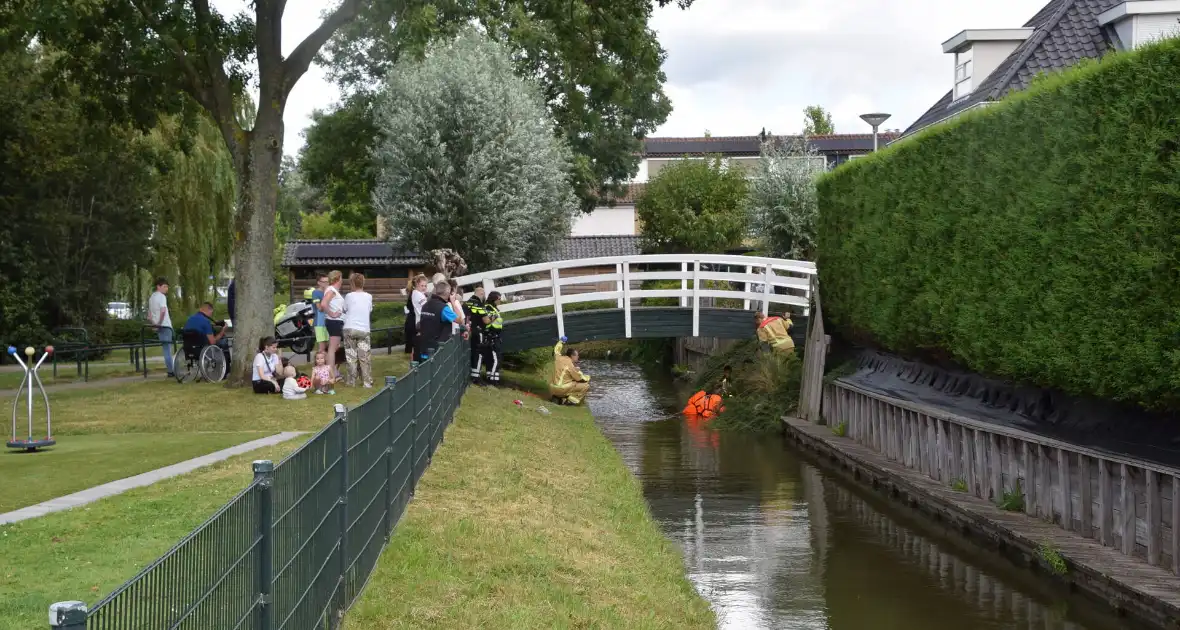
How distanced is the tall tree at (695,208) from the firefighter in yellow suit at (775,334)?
2532 cm

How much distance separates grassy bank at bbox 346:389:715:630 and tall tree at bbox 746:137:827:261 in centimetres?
2281

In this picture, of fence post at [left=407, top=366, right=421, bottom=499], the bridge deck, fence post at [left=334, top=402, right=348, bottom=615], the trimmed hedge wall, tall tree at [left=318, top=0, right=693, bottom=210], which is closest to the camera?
fence post at [left=334, top=402, right=348, bottom=615]

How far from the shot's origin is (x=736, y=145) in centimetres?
7519

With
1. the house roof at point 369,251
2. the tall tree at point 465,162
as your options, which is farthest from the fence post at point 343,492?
the house roof at point 369,251

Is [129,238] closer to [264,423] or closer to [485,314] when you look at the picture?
[485,314]

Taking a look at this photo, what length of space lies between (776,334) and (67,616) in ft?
76.2

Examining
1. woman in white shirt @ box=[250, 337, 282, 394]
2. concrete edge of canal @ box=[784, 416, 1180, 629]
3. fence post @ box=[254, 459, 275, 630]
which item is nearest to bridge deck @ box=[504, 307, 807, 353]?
woman in white shirt @ box=[250, 337, 282, 394]

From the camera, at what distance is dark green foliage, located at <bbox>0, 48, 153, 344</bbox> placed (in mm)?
30703

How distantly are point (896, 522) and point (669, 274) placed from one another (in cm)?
1223

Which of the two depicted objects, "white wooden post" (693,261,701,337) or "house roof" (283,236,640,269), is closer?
"white wooden post" (693,261,701,337)

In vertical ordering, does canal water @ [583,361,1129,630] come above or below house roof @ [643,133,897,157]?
below

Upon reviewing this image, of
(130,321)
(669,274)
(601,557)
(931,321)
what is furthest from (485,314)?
(130,321)

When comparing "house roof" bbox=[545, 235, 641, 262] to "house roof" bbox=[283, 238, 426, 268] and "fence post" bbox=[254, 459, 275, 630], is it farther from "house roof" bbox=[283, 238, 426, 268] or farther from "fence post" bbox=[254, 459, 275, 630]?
"fence post" bbox=[254, 459, 275, 630]

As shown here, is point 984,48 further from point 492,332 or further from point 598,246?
point 598,246
